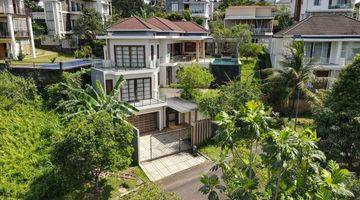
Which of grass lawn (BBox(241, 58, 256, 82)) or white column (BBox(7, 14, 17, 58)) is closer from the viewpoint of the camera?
grass lawn (BBox(241, 58, 256, 82))

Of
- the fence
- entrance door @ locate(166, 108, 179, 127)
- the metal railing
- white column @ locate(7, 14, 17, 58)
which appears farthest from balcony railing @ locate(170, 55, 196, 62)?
the metal railing

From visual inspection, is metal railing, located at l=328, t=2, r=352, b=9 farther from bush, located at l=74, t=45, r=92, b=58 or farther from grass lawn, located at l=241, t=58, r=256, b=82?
Result: bush, located at l=74, t=45, r=92, b=58

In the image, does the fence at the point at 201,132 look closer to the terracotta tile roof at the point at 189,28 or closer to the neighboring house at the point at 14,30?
the terracotta tile roof at the point at 189,28

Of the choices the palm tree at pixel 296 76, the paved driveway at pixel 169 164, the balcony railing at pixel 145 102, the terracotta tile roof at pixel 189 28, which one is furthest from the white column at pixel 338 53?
the paved driveway at pixel 169 164

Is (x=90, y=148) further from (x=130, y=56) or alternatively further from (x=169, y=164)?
(x=130, y=56)

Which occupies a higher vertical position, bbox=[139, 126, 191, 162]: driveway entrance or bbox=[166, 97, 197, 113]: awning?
bbox=[166, 97, 197, 113]: awning

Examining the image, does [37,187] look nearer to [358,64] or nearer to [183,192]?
[183,192]

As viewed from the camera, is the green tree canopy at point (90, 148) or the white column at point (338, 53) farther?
the white column at point (338, 53)
